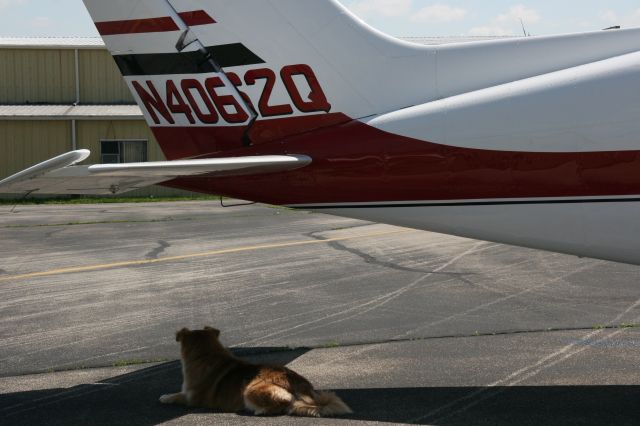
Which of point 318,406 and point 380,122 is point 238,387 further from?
point 380,122

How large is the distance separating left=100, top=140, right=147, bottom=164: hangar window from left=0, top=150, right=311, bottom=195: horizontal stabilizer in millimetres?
28857

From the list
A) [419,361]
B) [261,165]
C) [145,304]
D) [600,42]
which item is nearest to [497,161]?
[600,42]

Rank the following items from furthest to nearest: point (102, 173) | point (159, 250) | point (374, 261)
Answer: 1. point (159, 250)
2. point (374, 261)
3. point (102, 173)

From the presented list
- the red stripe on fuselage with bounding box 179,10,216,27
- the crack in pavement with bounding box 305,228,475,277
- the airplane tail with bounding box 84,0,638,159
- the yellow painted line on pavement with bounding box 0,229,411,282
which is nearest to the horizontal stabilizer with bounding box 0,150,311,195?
the airplane tail with bounding box 84,0,638,159

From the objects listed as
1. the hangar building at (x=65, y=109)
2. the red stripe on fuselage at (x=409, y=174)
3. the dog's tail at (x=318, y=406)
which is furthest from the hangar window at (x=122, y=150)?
the dog's tail at (x=318, y=406)

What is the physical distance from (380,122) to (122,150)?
29.0m

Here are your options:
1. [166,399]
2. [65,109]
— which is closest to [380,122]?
[166,399]

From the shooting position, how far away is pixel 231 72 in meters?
7.80

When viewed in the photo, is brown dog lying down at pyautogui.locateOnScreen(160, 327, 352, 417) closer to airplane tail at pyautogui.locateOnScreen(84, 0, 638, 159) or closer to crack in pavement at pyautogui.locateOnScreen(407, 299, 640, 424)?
crack in pavement at pyautogui.locateOnScreen(407, 299, 640, 424)

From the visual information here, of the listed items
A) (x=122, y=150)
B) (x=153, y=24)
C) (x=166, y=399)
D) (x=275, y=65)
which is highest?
(x=153, y=24)

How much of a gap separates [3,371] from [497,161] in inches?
185

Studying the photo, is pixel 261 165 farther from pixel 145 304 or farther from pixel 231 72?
pixel 145 304

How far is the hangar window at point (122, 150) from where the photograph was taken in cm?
3503

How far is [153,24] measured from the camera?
309 inches
